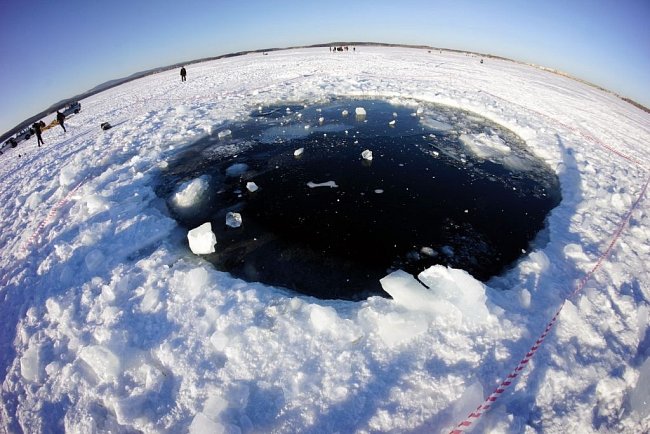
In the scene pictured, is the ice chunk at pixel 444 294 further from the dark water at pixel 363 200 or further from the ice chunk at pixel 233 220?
the ice chunk at pixel 233 220

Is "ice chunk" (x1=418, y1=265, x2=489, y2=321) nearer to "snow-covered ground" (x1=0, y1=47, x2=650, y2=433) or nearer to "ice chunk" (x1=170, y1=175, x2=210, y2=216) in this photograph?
"snow-covered ground" (x1=0, y1=47, x2=650, y2=433)

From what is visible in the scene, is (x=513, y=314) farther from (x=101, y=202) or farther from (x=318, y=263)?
(x=101, y=202)

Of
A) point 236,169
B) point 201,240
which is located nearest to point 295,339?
point 201,240

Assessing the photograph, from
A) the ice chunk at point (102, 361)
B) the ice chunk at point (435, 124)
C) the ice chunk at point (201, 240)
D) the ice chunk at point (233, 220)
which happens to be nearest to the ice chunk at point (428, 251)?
the ice chunk at point (233, 220)

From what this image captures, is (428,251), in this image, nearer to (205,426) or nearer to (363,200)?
(363,200)

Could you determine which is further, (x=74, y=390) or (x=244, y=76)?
(x=244, y=76)

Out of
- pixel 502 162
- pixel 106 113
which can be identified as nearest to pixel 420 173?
pixel 502 162
